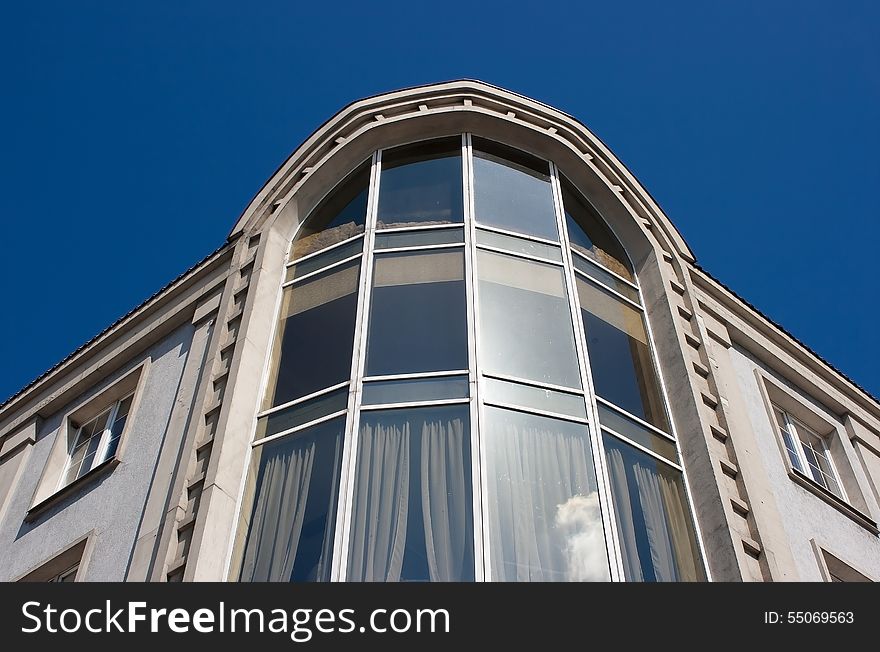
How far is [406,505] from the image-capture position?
34.0 ft

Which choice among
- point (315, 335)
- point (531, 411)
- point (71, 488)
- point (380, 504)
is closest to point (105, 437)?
point (71, 488)

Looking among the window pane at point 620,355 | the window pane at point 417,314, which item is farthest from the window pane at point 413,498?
the window pane at point 620,355

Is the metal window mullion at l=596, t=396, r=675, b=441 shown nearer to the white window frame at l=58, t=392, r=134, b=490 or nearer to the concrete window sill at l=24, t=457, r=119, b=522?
the concrete window sill at l=24, t=457, r=119, b=522

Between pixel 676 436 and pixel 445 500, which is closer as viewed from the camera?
pixel 445 500

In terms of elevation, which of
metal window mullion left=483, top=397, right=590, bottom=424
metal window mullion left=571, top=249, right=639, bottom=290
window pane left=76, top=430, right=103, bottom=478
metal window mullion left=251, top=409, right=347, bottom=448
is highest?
metal window mullion left=571, top=249, right=639, bottom=290

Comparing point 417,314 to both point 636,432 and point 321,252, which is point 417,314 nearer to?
point 321,252

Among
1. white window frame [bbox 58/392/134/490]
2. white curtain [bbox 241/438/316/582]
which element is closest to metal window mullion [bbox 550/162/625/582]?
white curtain [bbox 241/438/316/582]

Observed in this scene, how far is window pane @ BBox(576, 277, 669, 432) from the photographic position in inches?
483

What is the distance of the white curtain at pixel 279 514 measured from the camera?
410 inches

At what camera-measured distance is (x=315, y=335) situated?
1273 centimetres

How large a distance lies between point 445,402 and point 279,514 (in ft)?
6.08

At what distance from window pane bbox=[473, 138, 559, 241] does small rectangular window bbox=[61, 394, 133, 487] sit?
5.33m
